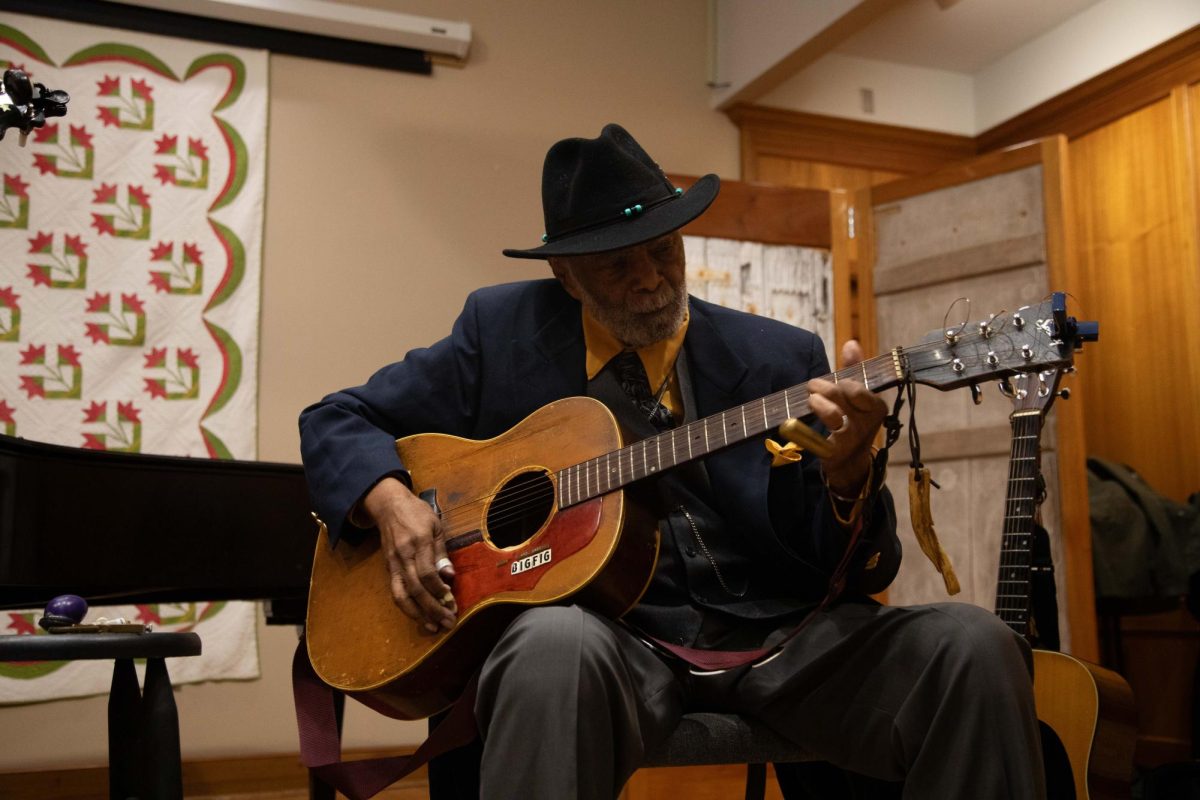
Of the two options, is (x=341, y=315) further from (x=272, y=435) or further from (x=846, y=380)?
(x=846, y=380)

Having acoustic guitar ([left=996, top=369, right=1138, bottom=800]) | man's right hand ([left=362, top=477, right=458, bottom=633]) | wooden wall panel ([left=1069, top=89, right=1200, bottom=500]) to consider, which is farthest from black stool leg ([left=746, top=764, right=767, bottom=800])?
wooden wall panel ([left=1069, top=89, right=1200, bottom=500])

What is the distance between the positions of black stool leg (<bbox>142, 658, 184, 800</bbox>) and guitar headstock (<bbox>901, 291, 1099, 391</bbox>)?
133cm

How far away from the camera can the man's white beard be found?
1.86 meters

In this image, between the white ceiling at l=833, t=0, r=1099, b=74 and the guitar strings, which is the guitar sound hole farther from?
the white ceiling at l=833, t=0, r=1099, b=74

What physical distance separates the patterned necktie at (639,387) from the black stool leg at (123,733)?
0.95m

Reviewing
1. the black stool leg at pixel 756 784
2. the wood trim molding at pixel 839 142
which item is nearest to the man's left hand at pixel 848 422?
the black stool leg at pixel 756 784

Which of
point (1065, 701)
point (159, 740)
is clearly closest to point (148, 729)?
point (159, 740)

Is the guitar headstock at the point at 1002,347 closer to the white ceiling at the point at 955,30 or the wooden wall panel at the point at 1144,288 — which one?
the wooden wall panel at the point at 1144,288

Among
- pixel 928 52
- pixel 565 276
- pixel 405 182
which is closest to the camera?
pixel 565 276

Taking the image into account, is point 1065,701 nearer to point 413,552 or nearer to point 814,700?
point 814,700

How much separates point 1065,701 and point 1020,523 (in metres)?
0.40

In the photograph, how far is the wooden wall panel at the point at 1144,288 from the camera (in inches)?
166

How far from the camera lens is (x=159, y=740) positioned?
1.85 meters

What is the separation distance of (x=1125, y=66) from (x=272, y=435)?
3637mm
